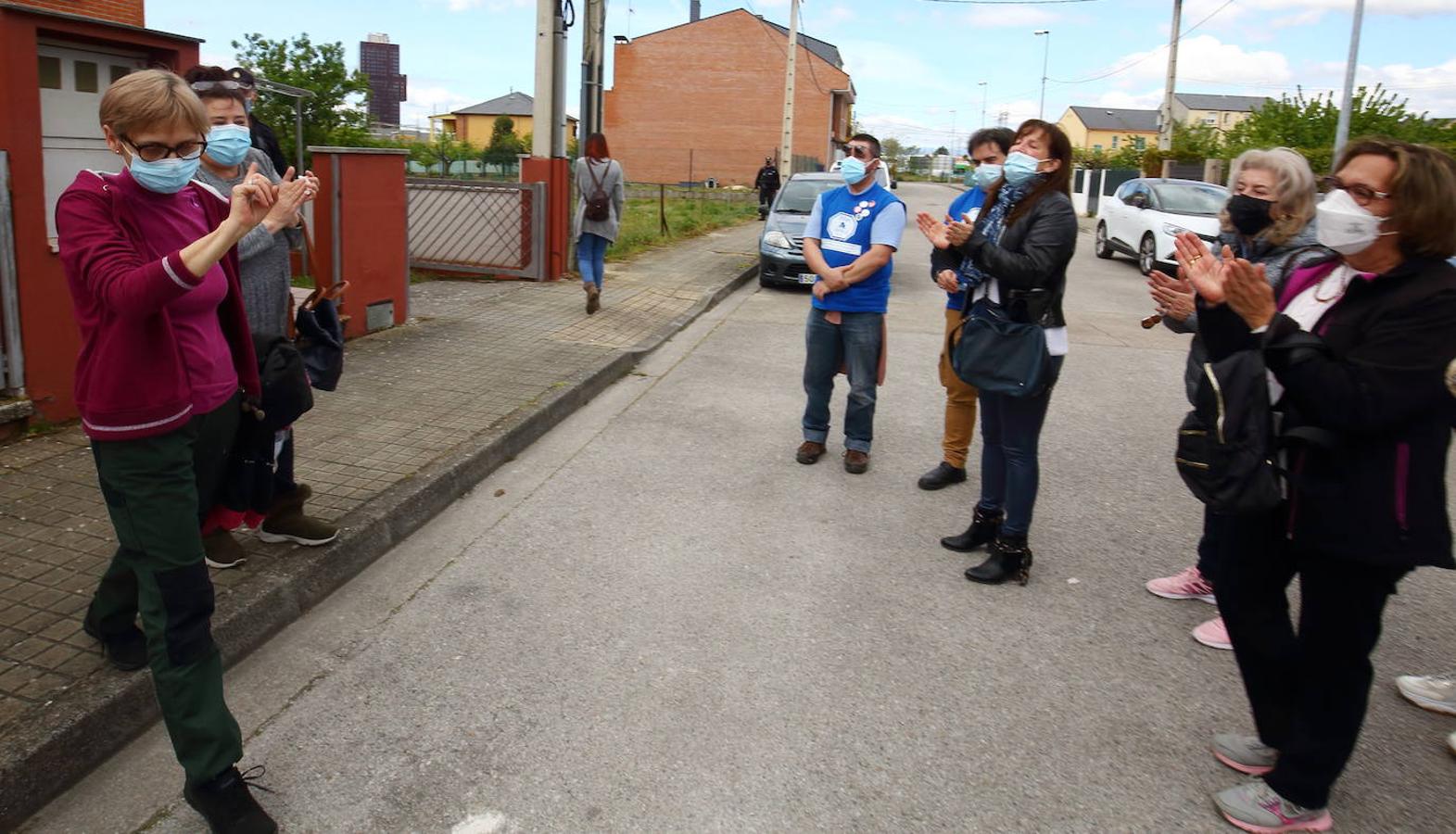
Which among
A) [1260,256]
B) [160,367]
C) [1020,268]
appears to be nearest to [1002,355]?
[1020,268]

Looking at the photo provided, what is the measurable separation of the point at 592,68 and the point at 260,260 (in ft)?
33.2

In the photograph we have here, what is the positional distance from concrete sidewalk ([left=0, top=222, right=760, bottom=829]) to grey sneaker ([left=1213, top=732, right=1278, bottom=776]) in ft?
10.8

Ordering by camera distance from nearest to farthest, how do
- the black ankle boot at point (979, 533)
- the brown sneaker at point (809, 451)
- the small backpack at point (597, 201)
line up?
the black ankle boot at point (979, 533), the brown sneaker at point (809, 451), the small backpack at point (597, 201)

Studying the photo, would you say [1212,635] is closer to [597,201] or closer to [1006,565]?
[1006,565]

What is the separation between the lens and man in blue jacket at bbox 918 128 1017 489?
4992mm

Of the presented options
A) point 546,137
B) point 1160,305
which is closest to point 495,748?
point 1160,305

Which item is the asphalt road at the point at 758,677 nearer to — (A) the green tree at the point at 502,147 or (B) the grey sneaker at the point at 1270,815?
(B) the grey sneaker at the point at 1270,815

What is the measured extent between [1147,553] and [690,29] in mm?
57045

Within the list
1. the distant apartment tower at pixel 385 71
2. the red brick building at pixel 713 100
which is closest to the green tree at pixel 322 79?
the red brick building at pixel 713 100

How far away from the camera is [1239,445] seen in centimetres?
264

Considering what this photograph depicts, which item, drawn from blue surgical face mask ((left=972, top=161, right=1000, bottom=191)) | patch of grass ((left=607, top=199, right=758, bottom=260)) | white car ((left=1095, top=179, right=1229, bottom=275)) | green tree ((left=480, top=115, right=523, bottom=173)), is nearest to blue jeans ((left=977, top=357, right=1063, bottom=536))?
blue surgical face mask ((left=972, top=161, right=1000, bottom=191))

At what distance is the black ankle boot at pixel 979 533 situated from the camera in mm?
4859

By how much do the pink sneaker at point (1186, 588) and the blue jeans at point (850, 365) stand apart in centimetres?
205

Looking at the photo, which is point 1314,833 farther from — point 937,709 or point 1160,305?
point 1160,305
